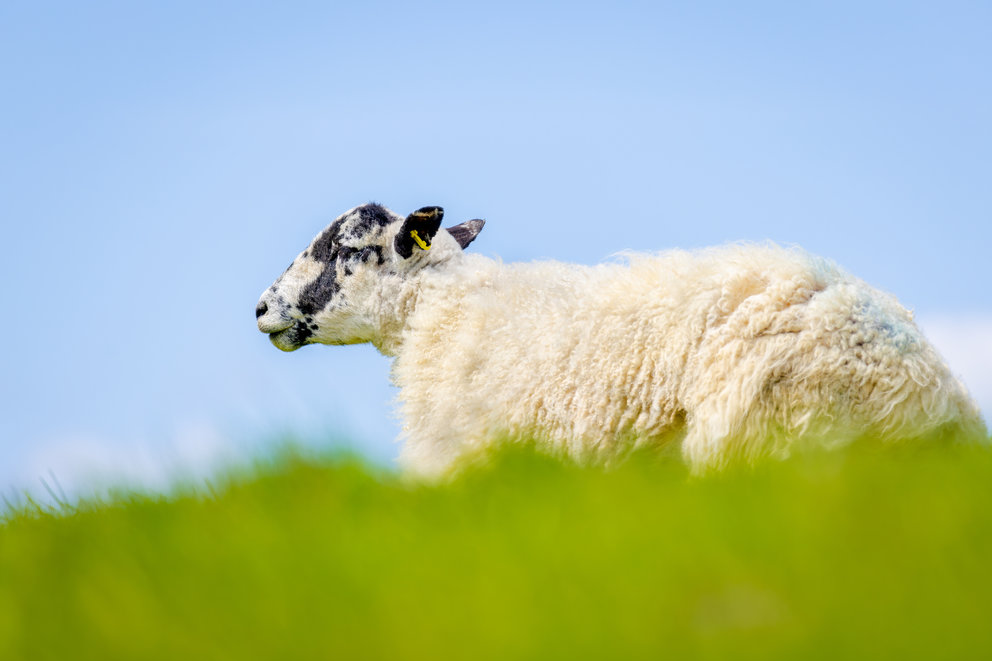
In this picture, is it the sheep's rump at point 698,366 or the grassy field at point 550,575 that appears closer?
the grassy field at point 550,575

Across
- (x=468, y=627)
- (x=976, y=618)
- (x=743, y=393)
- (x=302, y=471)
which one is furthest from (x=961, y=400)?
(x=468, y=627)

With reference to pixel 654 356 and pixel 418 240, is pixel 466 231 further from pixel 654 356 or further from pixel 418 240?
pixel 654 356

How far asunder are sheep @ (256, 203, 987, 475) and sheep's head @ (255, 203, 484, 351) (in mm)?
24

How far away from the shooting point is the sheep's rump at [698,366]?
4801mm

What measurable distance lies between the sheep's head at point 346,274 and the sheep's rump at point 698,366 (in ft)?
3.08

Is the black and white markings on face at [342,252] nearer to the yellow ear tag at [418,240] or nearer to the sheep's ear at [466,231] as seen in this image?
the yellow ear tag at [418,240]

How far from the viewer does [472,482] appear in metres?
3.83

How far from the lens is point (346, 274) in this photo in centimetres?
709

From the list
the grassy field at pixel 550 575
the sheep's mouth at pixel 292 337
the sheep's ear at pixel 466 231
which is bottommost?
the grassy field at pixel 550 575

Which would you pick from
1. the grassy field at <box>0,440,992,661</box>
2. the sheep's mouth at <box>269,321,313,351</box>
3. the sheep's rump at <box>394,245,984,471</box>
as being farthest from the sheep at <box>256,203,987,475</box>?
the grassy field at <box>0,440,992,661</box>

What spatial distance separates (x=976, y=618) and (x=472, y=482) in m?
2.06

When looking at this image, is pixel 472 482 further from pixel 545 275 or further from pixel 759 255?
pixel 545 275

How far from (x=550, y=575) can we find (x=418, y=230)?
15.2ft

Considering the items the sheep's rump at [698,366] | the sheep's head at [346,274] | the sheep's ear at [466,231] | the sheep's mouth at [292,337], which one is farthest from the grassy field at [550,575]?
the sheep's ear at [466,231]
